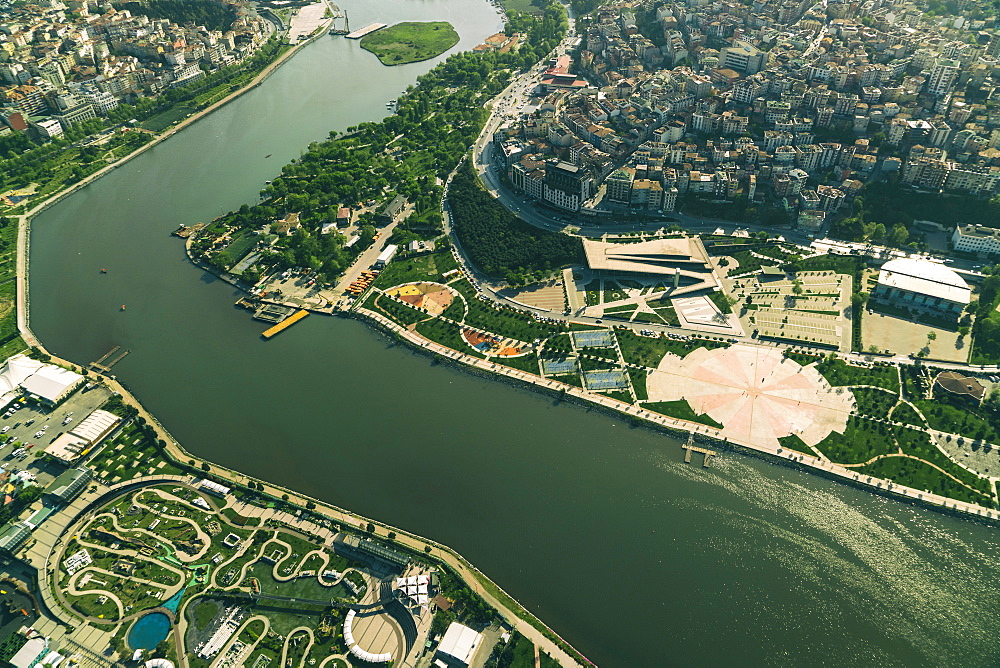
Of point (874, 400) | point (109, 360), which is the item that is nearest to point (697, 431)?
point (874, 400)

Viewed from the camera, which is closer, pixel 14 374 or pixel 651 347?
pixel 14 374

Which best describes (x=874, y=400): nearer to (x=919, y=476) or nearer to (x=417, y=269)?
(x=919, y=476)

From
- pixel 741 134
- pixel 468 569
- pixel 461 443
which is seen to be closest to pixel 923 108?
pixel 741 134

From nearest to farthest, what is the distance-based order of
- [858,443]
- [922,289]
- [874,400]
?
1. [858,443]
2. [874,400]
3. [922,289]

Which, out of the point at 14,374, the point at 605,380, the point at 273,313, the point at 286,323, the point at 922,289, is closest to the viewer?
the point at 605,380

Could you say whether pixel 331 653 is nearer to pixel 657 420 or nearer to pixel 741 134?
pixel 657 420

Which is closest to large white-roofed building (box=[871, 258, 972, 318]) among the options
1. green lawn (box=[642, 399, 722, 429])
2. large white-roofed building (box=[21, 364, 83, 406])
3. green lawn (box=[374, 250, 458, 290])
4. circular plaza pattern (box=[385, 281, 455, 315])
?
green lawn (box=[642, 399, 722, 429])

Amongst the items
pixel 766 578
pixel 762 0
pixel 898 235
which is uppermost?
pixel 762 0
